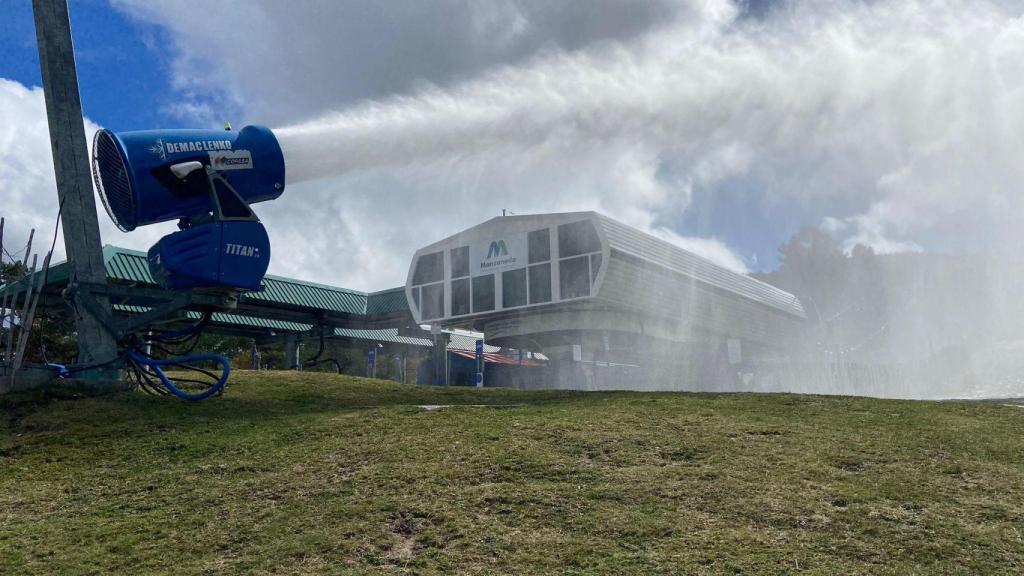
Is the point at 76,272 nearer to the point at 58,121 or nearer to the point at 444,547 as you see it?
the point at 58,121

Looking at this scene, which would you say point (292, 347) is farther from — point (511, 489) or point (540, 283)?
point (511, 489)

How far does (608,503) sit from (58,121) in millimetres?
11912

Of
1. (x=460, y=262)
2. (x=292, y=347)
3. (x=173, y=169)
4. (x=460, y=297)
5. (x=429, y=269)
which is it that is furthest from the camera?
(x=429, y=269)

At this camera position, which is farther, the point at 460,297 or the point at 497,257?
the point at 460,297

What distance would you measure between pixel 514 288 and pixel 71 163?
3241 cm

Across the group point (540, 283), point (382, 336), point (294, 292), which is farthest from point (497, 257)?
point (294, 292)

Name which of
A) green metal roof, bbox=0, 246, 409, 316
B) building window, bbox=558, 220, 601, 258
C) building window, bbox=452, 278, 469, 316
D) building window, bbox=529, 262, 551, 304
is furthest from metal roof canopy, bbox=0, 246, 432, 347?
building window, bbox=558, 220, 601, 258

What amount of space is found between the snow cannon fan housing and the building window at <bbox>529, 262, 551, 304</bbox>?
30076 mm

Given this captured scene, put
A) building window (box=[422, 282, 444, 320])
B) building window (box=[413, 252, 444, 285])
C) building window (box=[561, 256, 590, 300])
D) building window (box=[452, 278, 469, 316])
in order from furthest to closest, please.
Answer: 1. building window (box=[413, 252, 444, 285])
2. building window (box=[422, 282, 444, 320])
3. building window (box=[452, 278, 469, 316])
4. building window (box=[561, 256, 590, 300])

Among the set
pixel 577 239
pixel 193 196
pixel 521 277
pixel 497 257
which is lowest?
pixel 193 196

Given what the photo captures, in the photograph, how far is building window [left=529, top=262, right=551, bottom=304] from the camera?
44.3m

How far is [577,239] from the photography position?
141 ft

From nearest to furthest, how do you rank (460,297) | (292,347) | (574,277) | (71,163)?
(71,163)
(292,347)
(574,277)
(460,297)

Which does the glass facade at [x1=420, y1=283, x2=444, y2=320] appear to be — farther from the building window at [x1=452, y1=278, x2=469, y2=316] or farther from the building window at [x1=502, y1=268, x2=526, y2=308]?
the building window at [x1=502, y1=268, x2=526, y2=308]
